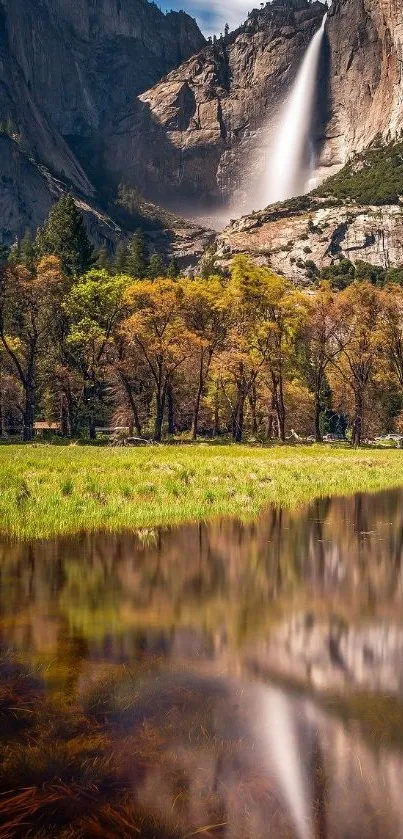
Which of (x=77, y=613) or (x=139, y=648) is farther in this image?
(x=77, y=613)

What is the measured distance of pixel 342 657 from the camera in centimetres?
680

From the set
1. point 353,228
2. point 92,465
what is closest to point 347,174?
point 353,228

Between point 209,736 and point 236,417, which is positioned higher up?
point 236,417

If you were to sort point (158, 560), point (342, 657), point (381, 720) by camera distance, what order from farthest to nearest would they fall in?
1. point (158, 560)
2. point (342, 657)
3. point (381, 720)

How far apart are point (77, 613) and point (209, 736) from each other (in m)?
3.58

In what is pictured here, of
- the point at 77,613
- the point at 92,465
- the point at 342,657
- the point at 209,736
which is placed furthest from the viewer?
the point at 92,465

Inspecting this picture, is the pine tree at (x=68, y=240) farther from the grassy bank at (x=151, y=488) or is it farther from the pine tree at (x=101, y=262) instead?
the grassy bank at (x=151, y=488)

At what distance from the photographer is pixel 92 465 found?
25.9m

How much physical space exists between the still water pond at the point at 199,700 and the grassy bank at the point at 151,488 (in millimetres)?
4299

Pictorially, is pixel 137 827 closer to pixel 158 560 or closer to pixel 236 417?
pixel 158 560

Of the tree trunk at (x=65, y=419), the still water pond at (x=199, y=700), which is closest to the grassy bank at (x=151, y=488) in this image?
the still water pond at (x=199, y=700)

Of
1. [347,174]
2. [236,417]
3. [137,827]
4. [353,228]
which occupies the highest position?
[347,174]

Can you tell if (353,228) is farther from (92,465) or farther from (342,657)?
(342,657)

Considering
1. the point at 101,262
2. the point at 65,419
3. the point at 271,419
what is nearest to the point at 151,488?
the point at 65,419
